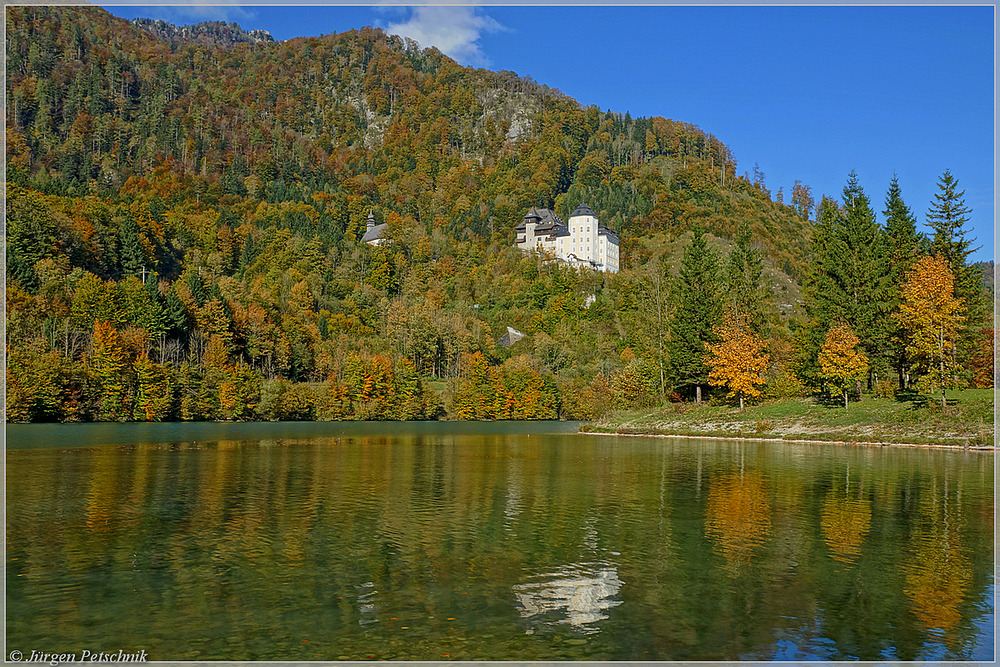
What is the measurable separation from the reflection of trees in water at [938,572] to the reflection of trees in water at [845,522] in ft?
4.03

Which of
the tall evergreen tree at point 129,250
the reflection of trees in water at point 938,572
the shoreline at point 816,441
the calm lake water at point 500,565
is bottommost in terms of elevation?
the shoreline at point 816,441

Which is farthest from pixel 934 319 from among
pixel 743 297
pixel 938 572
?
pixel 938 572

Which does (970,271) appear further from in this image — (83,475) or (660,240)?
(660,240)

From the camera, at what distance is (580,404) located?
11419cm

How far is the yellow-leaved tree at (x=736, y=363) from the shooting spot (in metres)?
67.9

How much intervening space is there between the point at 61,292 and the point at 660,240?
5426 inches

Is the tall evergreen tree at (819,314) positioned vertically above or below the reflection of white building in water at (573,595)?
above

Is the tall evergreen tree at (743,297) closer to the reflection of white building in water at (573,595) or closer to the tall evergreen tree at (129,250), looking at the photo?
the reflection of white building in water at (573,595)

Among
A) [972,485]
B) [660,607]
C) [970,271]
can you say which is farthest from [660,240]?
[660,607]

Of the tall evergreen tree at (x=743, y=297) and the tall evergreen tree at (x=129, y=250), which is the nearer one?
the tall evergreen tree at (x=743, y=297)

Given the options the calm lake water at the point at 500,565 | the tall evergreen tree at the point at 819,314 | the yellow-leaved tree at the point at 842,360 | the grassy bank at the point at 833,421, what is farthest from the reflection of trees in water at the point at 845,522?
the tall evergreen tree at the point at 819,314

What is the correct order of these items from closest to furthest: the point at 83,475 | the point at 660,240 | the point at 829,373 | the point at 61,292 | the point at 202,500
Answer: the point at 202,500 < the point at 83,475 < the point at 829,373 < the point at 61,292 < the point at 660,240

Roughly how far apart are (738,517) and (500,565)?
9.32 meters

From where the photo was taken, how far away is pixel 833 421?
5534 centimetres
